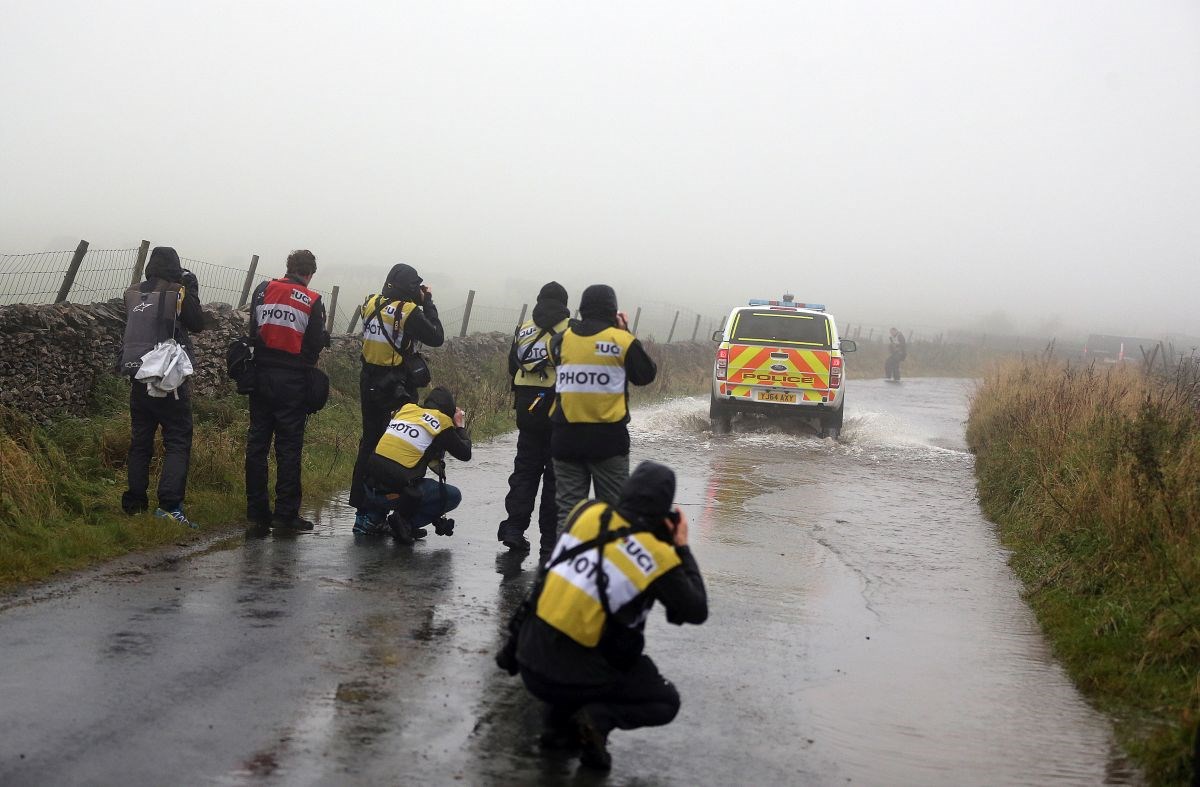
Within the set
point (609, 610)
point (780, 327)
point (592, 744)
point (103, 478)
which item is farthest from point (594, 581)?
point (780, 327)

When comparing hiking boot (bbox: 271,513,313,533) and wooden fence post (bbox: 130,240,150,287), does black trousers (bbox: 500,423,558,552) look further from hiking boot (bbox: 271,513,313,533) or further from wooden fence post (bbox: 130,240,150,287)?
wooden fence post (bbox: 130,240,150,287)

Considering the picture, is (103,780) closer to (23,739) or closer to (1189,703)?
(23,739)

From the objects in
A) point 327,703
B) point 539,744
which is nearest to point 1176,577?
point 539,744

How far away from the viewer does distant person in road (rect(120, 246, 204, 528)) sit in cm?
845

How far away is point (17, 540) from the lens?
7465 millimetres

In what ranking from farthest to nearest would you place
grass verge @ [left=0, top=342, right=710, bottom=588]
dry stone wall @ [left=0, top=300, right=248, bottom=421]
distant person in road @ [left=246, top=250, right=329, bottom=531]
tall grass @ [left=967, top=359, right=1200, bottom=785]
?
1. dry stone wall @ [left=0, top=300, right=248, bottom=421]
2. distant person in road @ [left=246, top=250, right=329, bottom=531]
3. grass verge @ [left=0, top=342, right=710, bottom=588]
4. tall grass @ [left=967, top=359, right=1200, bottom=785]

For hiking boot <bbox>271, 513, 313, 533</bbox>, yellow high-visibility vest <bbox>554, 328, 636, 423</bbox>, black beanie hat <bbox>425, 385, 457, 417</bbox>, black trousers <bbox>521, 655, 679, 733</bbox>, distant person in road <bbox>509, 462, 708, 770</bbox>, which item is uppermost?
yellow high-visibility vest <bbox>554, 328, 636, 423</bbox>

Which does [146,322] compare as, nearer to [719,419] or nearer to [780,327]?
[719,419]

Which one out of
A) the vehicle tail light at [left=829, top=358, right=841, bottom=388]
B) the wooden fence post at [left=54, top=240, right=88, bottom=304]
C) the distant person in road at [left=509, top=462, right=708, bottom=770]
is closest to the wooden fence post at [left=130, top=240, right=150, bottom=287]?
the wooden fence post at [left=54, top=240, right=88, bottom=304]

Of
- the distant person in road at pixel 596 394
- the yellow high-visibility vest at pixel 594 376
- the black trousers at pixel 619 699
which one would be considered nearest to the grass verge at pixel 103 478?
the distant person in road at pixel 596 394

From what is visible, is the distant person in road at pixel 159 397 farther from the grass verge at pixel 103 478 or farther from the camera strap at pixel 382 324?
the camera strap at pixel 382 324

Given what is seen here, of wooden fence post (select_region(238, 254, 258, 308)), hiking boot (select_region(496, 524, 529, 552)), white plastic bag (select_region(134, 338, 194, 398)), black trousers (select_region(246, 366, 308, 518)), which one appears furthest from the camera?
wooden fence post (select_region(238, 254, 258, 308))

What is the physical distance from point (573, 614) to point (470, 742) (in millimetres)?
723

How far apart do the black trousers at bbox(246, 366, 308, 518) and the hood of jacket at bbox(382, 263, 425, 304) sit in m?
0.83
